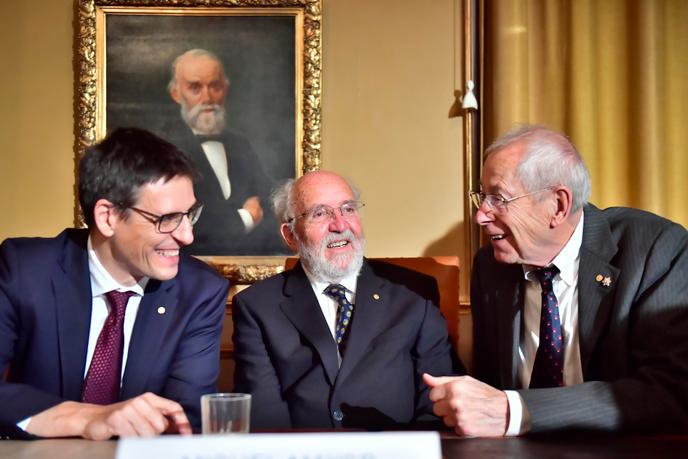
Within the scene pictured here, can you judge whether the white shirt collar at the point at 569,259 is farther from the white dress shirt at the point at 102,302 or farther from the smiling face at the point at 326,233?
the white dress shirt at the point at 102,302

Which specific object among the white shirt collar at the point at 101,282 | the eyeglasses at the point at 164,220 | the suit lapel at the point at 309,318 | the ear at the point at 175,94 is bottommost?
the suit lapel at the point at 309,318

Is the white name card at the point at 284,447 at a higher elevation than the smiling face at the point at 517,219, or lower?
lower

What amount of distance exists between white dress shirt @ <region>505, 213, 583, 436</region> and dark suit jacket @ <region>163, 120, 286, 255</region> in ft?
6.22

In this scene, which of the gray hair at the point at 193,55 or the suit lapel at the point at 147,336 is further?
the gray hair at the point at 193,55


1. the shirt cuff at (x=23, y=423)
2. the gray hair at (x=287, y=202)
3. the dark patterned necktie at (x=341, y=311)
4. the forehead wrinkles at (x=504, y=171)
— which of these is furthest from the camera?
the gray hair at (x=287, y=202)

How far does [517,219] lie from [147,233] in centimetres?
125

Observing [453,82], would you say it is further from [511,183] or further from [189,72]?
[511,183]

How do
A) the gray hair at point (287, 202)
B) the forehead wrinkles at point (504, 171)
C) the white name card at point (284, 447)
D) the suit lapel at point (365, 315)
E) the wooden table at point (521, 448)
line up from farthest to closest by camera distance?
the gray hair at point (287, 202) < the suit lapel at point (365, 315) < the forehead wrinkles at point (504, 171) < the wooden table at point (521, 448) < the white name card at point (284, 447)

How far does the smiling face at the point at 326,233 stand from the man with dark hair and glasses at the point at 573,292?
0.51m

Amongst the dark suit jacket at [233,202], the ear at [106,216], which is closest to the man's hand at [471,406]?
the ear at [106,216]

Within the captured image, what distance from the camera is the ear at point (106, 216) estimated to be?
2.54 m

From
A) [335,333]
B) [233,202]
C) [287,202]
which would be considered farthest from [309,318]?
[233,202]

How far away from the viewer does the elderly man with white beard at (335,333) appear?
2715 mm

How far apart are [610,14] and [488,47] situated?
669 mm
